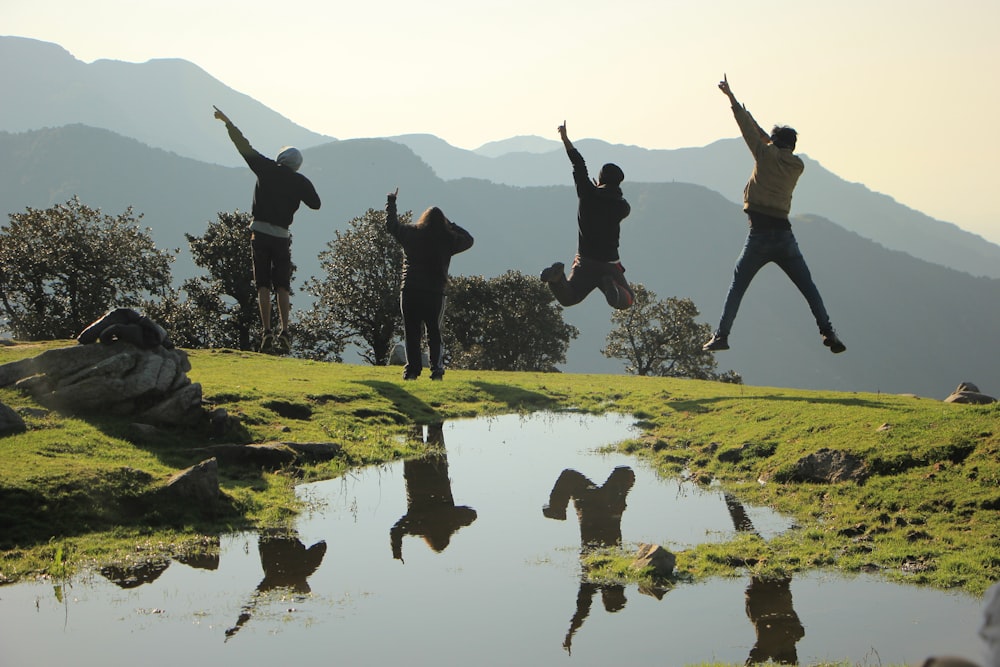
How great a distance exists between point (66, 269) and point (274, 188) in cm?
2731

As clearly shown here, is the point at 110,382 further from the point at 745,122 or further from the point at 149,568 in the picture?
the point at 745,122

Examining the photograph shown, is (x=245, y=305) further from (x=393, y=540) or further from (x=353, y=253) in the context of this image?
(x=393, y=540)

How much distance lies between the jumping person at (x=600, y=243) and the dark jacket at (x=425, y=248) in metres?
2.48

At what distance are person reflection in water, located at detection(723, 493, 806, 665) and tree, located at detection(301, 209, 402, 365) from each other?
41.9 m

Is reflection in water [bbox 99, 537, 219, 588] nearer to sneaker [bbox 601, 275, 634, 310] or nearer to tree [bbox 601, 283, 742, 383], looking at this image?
sneaker [bbox 601, 275, 634, 310]

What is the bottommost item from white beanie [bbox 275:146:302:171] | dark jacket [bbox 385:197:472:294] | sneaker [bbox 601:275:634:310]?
sneaker [bbox 601:275:634:310]

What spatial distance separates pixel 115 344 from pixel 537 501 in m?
6.66

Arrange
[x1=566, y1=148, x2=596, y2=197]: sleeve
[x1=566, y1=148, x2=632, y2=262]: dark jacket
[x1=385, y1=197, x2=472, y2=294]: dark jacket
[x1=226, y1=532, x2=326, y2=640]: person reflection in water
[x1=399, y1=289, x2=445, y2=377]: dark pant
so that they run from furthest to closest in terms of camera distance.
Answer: [x1=399, y1=289, x2=445, y2=377]: dark pant, [x1=385, y1=197, x2=472, y2=294]: dark jacket, [x1=566, y1=148, x2=632, y2=262]: dark jacket, [x1=566, y1=148, x2=596, y2=197]: sleeve, [x1=226, y1=532, x2=326, y2=640]: person reflection in water

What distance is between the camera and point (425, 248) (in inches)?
802

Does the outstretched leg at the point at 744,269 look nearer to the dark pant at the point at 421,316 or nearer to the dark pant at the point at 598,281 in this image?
the dark pant at the point at 598,281

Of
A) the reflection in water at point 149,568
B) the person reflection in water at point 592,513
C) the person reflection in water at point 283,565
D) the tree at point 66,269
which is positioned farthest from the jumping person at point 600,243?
the tree at point 66,269

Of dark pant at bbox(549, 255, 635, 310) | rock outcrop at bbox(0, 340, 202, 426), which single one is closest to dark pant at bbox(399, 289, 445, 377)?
dark pant at bbox(549, 255, 635, 310)

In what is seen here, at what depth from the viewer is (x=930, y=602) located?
787 cm

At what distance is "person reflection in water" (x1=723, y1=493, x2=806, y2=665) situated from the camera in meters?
6.97
